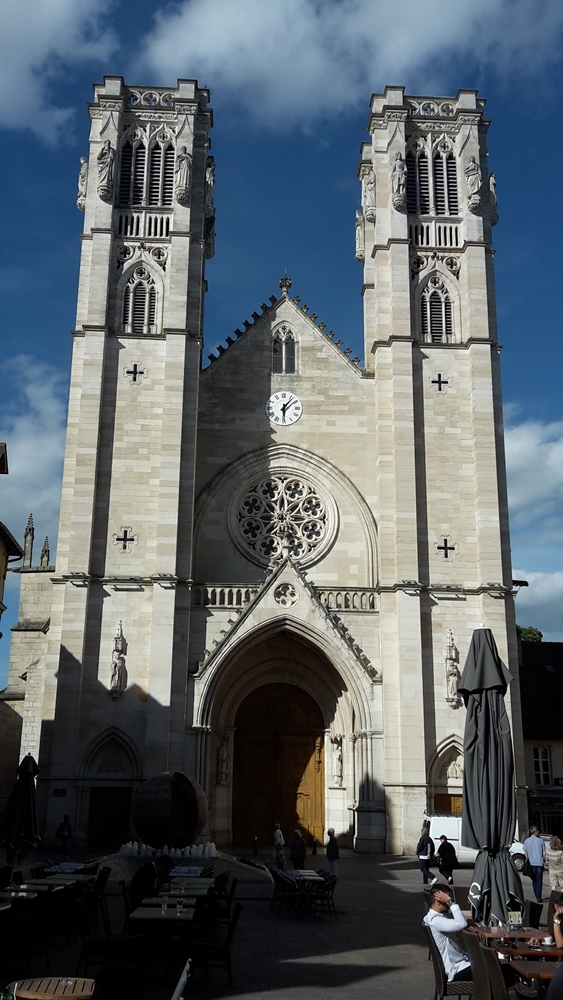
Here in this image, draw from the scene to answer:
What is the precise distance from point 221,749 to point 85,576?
6435mm

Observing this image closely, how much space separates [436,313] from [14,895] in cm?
2331

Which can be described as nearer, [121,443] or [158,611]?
[158,611]

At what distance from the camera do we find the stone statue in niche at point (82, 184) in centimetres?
3097

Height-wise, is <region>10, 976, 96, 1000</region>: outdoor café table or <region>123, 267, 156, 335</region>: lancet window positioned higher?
<region>123, 267, 156, 335</region>: lancet window

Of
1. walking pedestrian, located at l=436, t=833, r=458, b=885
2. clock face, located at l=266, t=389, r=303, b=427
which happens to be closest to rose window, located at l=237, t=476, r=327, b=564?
clock face, located at l=266, t=389, r=303, b=427

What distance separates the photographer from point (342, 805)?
2642 centimetres

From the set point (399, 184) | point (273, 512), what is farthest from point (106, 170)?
point (273, 512)

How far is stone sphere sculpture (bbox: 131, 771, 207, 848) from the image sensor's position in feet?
56.6

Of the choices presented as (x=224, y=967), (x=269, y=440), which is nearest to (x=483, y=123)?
(x=269, y=440)

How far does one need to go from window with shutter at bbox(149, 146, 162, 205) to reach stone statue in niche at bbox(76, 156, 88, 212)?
224 cm

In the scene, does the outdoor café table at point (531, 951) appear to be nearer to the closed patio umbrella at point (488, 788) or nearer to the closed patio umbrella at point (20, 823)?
the closed patio umbrella at point (488, 788)

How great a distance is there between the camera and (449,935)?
29.6 ft

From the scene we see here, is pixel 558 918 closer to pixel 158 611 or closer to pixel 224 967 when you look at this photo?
pixel 224 967

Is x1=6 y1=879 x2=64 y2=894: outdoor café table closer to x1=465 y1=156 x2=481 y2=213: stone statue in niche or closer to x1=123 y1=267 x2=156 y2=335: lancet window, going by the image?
x1=123 y1=267 x2=156 y2=335: lancet window
